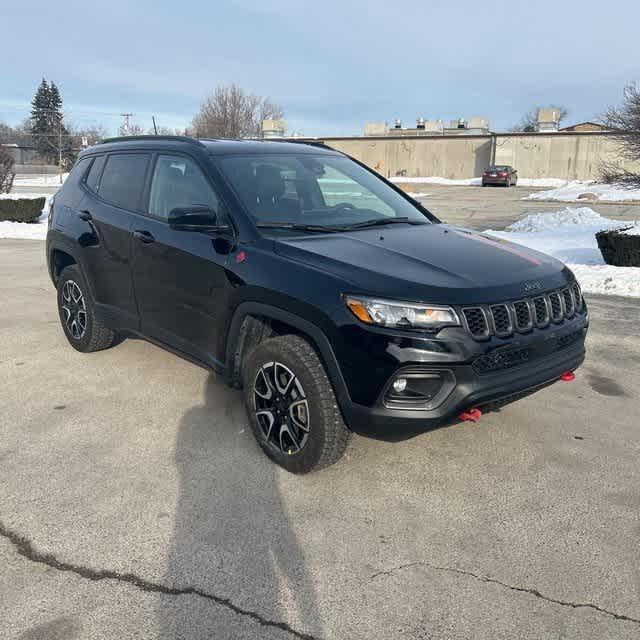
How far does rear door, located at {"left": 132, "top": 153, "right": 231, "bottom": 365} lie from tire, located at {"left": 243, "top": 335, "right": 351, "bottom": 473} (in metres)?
0.42

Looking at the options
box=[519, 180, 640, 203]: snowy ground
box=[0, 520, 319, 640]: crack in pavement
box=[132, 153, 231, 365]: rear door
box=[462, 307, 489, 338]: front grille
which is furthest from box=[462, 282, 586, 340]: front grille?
box=[519, 180, 640, 203]: snowy ground

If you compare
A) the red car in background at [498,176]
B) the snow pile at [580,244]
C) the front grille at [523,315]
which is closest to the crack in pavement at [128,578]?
the front grille at [523,315]

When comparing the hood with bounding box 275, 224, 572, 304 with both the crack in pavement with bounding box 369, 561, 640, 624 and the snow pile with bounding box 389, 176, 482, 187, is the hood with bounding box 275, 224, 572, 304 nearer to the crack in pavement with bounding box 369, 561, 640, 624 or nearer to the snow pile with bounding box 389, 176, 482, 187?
the crack in pavement with bounding box 369, 561, 640, 624

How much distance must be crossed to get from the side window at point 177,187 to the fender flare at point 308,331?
0.70 metres

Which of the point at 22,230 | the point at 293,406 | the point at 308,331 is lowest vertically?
the point at 293,406

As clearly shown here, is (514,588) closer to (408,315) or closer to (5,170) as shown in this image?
(408,315)

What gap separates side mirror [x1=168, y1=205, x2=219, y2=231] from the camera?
3.55m

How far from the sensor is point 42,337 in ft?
19.9

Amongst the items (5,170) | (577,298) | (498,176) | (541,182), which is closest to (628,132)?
(577,298)

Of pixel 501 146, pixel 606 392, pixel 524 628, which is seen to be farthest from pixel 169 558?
pixel 501 146

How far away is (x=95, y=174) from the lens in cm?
506

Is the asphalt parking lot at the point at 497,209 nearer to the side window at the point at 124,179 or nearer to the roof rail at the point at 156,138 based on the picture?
the roof rail at the point at 156,138

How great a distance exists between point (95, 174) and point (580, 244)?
1079 centimetres

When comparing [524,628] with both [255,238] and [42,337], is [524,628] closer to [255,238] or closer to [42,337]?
[255,238]
